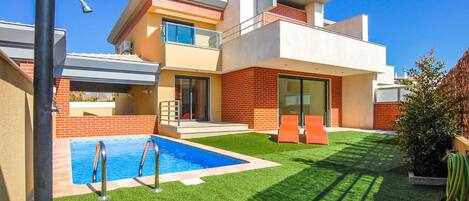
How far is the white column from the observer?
64.8ft

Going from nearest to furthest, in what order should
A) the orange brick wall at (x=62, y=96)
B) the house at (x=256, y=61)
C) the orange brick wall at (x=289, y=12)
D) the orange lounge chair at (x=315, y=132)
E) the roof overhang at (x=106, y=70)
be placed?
the orange lounge chair at (x=315, y=132) < the orange brick wall at (x=62, y=96) < the house at (x=256, y=61) < the roof overhang at (x=106, y=70) < the orange brick wall at (x=289, y=12)

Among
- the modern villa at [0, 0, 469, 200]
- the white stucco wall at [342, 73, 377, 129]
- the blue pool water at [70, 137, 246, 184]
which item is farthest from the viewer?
the white stucco wall at [342, 73, 377, 129]

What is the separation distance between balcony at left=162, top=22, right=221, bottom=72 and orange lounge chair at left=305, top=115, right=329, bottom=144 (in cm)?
A: 713

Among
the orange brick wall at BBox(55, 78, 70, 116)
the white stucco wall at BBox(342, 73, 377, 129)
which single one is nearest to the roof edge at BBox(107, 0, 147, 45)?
the orange brick wall at BBox(55, 78, 70, 116)

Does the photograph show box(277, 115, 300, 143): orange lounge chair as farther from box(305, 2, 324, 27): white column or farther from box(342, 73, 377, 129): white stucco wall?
box(305, 2, 324, 27): white column

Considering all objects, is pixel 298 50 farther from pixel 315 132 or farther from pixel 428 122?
pixel 428 122

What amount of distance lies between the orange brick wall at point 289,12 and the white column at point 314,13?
338 mm

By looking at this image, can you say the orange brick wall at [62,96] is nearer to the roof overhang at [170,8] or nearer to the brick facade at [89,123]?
the brick facade at [89,123]

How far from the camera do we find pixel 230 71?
54.4 ft

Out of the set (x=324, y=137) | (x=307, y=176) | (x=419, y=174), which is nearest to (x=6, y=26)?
(x=307, y=176)

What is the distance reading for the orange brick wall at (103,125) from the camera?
13.4 meters

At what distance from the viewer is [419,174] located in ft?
17.8

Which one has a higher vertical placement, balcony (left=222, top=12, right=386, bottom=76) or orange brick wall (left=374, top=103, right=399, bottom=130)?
balcony (left=222, top=12, right=386, bottom=76)

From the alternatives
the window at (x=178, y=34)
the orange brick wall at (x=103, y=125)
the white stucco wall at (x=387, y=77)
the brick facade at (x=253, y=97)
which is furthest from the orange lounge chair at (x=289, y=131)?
the white stucco wall at (x=387, y=77)
